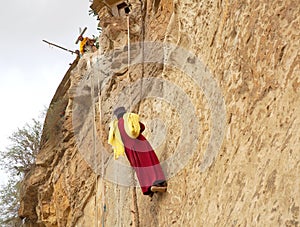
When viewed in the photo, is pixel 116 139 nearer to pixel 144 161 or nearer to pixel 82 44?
pixel 144 161

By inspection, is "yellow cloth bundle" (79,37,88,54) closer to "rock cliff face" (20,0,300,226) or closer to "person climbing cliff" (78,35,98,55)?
"person climbing cliff" (78,35,98,55)

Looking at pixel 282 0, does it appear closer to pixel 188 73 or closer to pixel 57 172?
pixel 188 73

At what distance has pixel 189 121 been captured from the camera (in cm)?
791

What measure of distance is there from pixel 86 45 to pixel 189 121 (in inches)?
450

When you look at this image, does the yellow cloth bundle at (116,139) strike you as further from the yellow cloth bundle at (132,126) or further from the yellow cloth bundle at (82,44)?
the yellow cloth bundle at (82,44)

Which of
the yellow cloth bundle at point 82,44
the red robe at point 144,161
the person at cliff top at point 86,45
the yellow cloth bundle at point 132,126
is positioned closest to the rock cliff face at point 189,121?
the red robe at point 144,161

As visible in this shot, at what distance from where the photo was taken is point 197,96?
7.80 m

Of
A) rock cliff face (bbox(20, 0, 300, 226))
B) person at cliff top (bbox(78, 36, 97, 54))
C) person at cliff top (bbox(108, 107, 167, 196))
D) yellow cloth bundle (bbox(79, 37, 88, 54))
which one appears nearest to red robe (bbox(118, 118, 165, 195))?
person at cliff top (bbox(108, 107, 167, 196))

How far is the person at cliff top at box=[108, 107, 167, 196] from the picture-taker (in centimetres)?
816

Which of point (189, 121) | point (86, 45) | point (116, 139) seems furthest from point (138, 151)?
point (86, 45)

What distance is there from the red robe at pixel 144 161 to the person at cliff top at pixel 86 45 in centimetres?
982

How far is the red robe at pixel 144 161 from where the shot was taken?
8180mm

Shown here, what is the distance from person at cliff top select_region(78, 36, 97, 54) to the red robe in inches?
387

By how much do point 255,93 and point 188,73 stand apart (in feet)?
8.26
